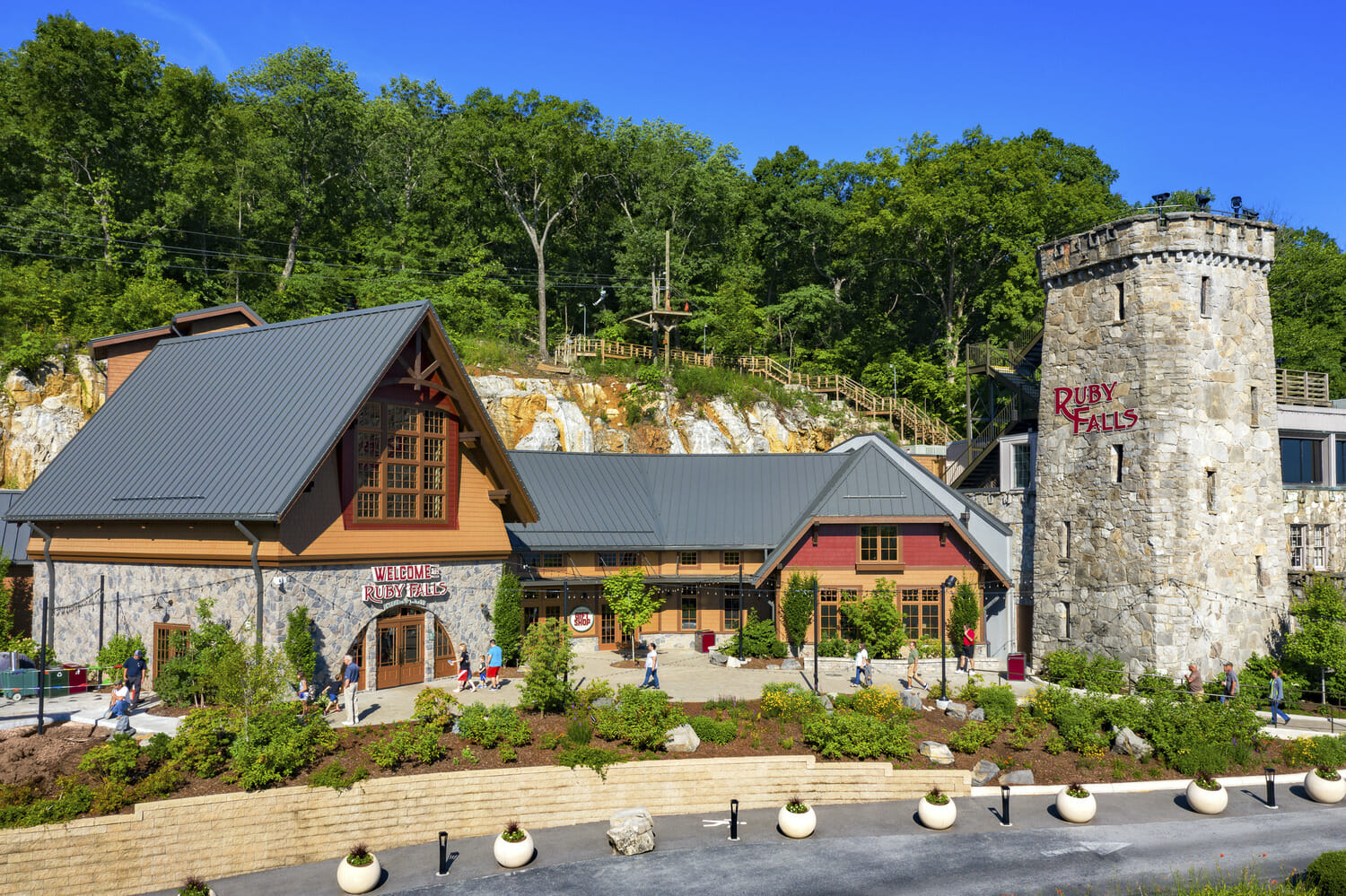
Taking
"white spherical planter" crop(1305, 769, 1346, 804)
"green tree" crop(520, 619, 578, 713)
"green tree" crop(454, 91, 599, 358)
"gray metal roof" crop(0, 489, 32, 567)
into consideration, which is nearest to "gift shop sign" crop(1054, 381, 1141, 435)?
"white spherical planter" crop(1305, 769, 1346, 804)

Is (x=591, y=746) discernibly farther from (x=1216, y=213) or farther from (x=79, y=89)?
(x=79, y=89)

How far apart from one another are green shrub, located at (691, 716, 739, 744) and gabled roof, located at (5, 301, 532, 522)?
37.5ft

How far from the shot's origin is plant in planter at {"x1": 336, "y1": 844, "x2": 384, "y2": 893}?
54.5 feet

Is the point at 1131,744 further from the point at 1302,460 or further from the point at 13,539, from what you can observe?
the point at 13,539

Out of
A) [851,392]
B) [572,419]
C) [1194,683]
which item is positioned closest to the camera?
[1194,683]

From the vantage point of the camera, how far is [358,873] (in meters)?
16.7

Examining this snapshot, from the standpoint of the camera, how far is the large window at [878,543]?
3662cm

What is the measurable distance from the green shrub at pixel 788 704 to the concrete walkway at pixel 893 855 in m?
3.24

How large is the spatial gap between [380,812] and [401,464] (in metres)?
12.0

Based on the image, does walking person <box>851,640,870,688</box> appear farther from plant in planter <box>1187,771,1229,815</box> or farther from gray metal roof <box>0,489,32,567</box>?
gray metal roof <box>0,489,32,567</box>

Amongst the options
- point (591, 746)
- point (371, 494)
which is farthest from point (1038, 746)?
point (371, 494)

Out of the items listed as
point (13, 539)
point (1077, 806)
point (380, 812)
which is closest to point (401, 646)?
point (380, 812)

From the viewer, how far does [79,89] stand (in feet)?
169

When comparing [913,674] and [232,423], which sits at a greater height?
[232,423]
